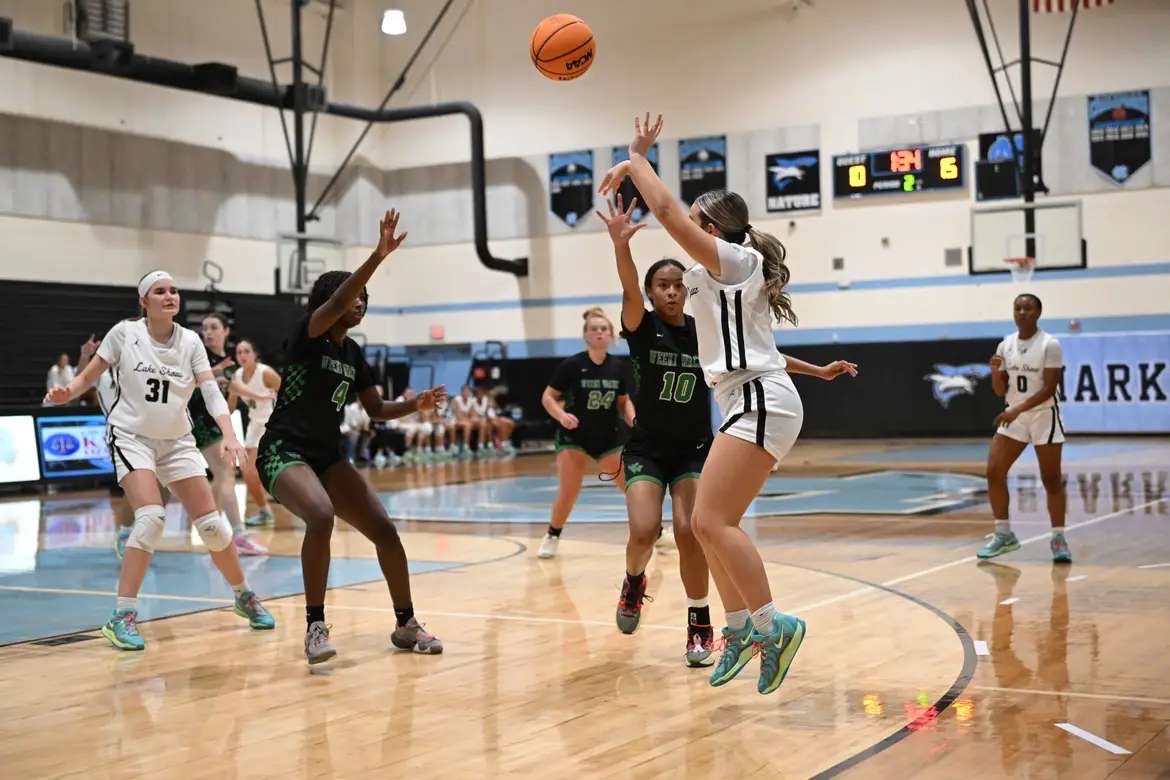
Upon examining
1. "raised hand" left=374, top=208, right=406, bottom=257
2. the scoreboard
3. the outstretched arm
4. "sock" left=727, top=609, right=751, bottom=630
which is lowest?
"sock" left=727, top=609, right=751, bottom=630

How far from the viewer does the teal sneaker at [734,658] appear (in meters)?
5.59

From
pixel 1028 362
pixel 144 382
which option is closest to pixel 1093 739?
pixel 144 382

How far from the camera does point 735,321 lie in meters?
5.36

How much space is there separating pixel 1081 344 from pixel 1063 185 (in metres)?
3.14

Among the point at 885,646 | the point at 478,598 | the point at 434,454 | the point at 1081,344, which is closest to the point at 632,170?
the point at 885,646

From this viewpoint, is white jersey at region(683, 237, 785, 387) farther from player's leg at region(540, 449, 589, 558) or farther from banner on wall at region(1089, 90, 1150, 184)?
banner on wall at region(1089, 90, 1150, 184)

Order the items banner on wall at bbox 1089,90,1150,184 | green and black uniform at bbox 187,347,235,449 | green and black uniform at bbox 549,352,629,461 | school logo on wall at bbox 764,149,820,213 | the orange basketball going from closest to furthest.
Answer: the orange basketball → green and black uniform at bbox 549,352,629,461 → green and black uniform at bbox 187,347,235,449 → banner on wall at bbox 1089,90,1150,184 → school logo on wall at bbox 764,149,820,213

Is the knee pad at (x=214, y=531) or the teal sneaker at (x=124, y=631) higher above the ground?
the knee pad at (x=214, y=531)

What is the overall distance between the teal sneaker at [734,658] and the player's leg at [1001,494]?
465cm

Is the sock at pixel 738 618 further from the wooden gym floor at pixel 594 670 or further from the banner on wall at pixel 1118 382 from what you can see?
the banner on wall at pixel 1118 382

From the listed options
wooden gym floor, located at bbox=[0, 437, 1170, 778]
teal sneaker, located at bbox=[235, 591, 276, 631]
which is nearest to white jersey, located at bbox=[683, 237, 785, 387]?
wooden gym floor, located at bbox=[0, 437, 1170, 778]

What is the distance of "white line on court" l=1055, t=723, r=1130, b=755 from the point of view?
185 inches

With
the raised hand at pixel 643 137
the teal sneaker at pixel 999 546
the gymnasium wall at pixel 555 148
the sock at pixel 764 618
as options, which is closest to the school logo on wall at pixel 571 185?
the gymnasium wall at pixel 555 148

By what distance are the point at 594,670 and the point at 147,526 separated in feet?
9.06
